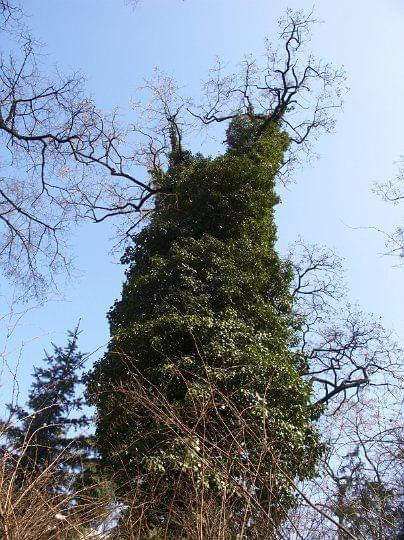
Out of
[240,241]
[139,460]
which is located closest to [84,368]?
[139,460]

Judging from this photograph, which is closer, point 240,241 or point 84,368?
point 84,368

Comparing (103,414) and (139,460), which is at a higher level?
(103,414)

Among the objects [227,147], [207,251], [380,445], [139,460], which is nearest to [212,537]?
[380,445]

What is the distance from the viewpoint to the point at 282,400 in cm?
845

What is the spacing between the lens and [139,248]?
35.9 feet

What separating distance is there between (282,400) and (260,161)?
5.62 m

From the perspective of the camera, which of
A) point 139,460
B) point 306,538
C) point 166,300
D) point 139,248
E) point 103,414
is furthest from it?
point 139,248

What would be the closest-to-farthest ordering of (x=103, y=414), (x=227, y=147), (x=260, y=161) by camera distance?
(x=103, y=414)
(x=260, y=161)
(x=227, y=147)

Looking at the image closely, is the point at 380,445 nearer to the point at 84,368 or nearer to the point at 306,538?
the point at 306,538

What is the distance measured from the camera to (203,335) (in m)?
8.45

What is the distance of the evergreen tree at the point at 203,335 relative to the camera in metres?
7.20

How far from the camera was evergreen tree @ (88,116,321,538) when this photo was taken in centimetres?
720

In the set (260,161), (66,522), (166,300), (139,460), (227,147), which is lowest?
(66,522)

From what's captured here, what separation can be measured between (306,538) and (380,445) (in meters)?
1.14
